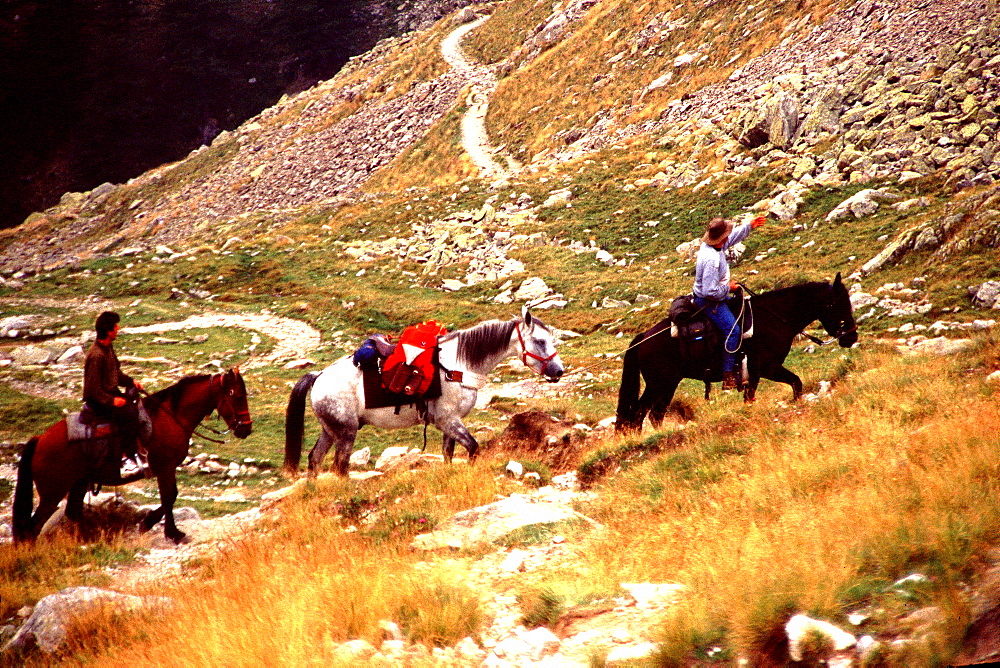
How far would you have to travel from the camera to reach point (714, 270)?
10031mm

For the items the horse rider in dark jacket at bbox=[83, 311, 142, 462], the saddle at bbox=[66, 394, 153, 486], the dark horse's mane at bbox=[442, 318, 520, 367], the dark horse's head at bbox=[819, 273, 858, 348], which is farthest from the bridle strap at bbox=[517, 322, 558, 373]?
the saddle at bbox=[66, 394, 153, 486]

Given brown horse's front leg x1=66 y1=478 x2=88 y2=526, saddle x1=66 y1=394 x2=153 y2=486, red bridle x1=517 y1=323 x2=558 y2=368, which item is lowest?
brown horse's front leg x1=66 y1=478 x2=88 y2=526

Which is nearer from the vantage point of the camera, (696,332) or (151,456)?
(151,456)

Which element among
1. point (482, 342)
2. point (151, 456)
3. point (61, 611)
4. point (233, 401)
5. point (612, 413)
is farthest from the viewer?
point (612, 413)

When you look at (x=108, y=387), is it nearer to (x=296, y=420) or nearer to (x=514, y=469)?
(x=296, y=420)

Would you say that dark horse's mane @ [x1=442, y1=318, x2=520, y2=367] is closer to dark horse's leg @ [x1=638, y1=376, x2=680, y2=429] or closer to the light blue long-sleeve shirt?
dark horse's leg @ [x1=638, y1=376, x2=680, y2=429]

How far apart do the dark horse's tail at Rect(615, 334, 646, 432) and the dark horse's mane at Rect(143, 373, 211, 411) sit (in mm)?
6632

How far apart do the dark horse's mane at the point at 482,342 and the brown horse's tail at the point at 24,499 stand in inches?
230

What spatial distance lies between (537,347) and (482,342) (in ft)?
2.95

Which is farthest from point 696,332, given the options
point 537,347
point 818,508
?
point 818,508

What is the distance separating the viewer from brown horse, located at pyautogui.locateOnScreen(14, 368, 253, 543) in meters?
8.91

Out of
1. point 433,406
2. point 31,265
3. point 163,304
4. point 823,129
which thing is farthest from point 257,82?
point 433,406

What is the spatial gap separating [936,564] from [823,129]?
30.8 meters

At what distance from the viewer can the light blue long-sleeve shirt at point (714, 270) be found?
9914mm
